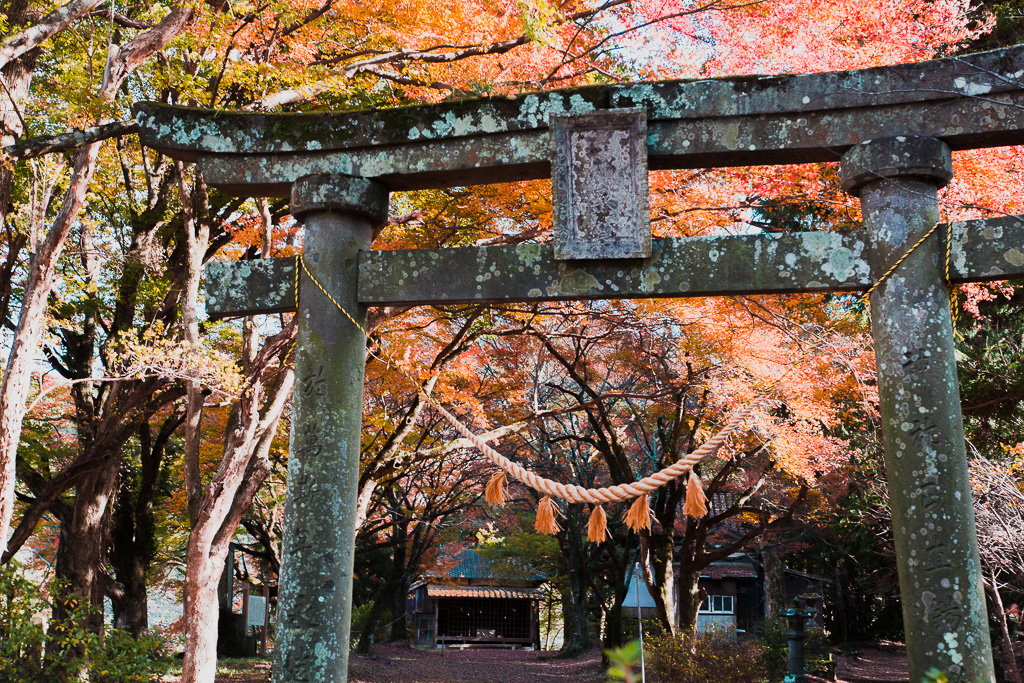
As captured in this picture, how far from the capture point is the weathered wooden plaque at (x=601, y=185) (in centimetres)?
404

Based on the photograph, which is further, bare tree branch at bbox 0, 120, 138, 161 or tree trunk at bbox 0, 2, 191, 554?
tree trunk at bbox 0, 2, 191, 554

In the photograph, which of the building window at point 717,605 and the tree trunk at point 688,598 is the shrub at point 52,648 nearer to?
the tree trunk at point 688,598

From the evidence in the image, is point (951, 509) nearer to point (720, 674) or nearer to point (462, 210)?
point (462, 210)

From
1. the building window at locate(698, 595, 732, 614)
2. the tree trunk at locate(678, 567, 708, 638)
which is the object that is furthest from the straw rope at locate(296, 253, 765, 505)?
the building window at locate(698, 595, 732, 614)

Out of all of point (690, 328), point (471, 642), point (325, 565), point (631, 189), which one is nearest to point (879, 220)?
point (631, 189)

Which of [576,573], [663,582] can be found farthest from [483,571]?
[663,582]

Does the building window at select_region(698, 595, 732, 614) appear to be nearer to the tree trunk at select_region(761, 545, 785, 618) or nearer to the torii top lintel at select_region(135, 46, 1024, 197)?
the tree trunk at select_region(761, 545, 785, 618)

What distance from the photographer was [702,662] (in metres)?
12.2

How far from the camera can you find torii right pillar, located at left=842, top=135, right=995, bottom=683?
11.4ft

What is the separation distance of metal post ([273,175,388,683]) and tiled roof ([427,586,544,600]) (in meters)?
23.0

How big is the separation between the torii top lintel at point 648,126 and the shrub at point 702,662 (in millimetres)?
9731

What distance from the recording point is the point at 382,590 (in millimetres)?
20016

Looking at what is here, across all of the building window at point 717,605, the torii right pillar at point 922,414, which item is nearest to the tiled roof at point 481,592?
the building window at point 717,605

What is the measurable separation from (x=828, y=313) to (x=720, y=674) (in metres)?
5.77
